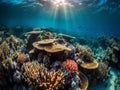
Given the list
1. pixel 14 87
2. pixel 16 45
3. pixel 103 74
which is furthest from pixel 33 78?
pixel 16 45

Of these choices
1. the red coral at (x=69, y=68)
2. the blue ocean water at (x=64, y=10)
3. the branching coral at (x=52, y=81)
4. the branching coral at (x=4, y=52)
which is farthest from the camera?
the blue ocean water at (x=64, y=10)

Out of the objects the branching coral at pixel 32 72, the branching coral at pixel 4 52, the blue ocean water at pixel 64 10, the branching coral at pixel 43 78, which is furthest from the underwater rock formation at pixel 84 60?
the blue ocean water at pixel 64 10

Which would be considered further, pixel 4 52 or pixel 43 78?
pixel 4 52

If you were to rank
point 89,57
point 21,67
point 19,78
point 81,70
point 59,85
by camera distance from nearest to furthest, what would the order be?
point 59,85, point 19,78, point 21,67, point 81,70, point 89,57

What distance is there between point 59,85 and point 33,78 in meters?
1.00

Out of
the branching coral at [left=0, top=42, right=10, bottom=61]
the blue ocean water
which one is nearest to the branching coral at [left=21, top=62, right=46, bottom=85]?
the branching coral at [left=0, top=42, right=10, bottom=61]

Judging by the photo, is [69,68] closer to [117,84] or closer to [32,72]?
[32,72]

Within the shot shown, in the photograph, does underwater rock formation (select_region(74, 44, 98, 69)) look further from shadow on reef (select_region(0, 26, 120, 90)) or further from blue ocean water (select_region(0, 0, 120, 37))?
blue ocean water (select_region(0, 0, 120, 37))

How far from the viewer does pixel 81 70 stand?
760 centimetres

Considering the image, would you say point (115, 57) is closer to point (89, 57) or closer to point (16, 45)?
point (89, 57)

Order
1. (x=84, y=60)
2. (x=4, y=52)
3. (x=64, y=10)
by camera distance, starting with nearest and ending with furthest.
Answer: (x=4, y=52) < (x=84, y=60) < (x=64, y=10)

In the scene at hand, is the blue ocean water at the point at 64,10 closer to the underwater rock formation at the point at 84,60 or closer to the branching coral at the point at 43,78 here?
the underwater rock formation at the point at 84,60

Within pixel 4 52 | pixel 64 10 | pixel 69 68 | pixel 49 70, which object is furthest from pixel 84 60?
pixel 64 10

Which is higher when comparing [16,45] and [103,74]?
[16,45]
